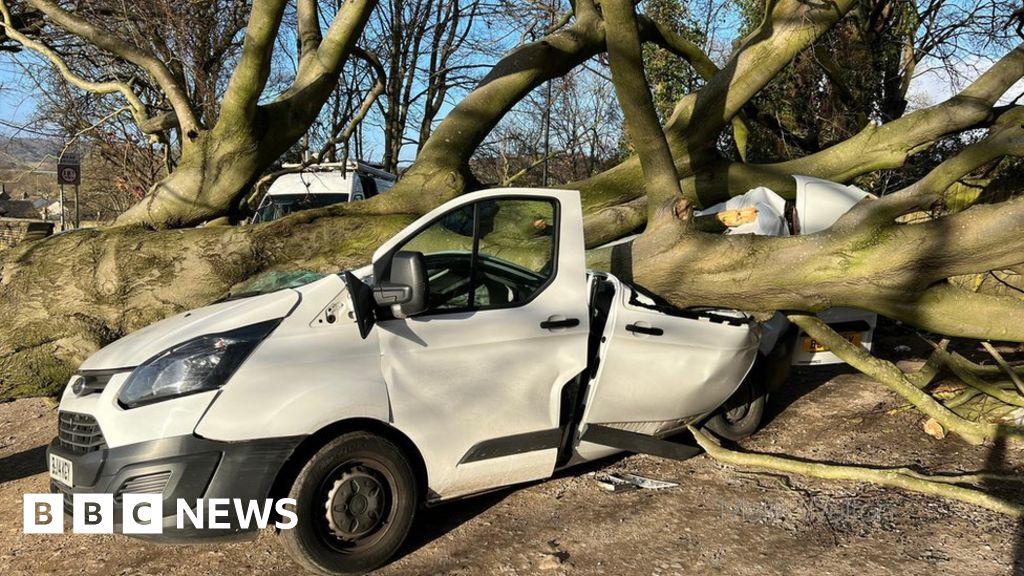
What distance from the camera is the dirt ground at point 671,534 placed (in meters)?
3.86

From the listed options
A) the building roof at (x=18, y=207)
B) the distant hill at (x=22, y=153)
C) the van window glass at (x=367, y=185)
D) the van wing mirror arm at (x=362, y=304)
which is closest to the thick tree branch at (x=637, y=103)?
the van wing mirror arm at (x=362, y=304)

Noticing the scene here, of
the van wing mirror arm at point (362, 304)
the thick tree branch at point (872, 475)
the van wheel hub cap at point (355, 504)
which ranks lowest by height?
the thick tree branch at point (872, 475)

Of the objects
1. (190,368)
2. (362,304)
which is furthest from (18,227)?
(362,304)

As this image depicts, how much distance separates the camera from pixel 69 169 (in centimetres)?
1198

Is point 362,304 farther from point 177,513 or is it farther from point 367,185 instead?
point 367,185

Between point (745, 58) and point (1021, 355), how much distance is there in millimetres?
4537

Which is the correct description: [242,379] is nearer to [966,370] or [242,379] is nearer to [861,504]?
[861,504]

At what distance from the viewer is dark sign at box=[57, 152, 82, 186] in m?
11.1

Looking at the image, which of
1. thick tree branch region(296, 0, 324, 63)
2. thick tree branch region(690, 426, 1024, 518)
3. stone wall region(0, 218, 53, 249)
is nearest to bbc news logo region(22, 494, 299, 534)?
thick tree branch region(690, 426, 1024, 518)

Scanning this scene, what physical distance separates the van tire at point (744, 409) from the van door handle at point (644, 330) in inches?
53.3

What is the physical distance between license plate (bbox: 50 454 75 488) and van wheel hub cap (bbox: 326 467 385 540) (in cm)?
118

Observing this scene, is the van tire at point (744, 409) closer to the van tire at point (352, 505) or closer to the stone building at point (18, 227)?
the van tire at point (352, 505)

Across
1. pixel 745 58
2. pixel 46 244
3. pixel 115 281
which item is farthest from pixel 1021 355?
pixel 46 244

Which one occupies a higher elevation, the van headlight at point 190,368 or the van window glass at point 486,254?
the van window glass at point 486,254
